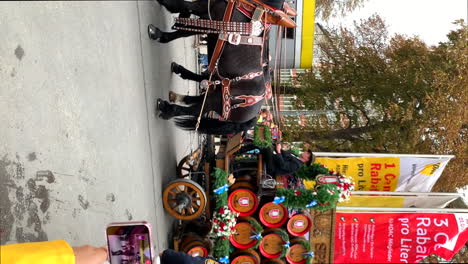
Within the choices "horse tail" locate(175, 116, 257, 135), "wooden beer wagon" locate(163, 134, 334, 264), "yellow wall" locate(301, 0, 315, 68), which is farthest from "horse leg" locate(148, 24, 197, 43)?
"wooden beer wagon" locate(163, 134, 334, 264)

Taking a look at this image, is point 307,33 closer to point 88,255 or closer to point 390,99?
point 88,255

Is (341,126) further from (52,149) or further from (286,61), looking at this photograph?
(52,149)

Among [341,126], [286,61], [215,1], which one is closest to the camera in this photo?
[215,1]

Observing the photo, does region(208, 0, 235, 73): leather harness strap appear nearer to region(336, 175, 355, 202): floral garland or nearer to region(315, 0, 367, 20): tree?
region(315, 0, 367, 20): tree

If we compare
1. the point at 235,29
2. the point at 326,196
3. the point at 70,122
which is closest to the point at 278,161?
the point at 326,196

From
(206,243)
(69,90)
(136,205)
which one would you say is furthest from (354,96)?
(69,90)

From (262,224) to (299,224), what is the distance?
56 cm

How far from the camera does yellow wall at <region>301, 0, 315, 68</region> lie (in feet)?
13.8

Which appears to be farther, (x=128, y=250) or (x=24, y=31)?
(x=24, y=31)

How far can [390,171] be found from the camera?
6910 millimetres

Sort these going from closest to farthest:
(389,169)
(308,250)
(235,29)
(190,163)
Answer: (235,29)
(190,163)
(308,250)
(389,169)

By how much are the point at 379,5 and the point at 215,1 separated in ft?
6.66

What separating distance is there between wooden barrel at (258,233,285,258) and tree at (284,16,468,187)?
10.3 ft

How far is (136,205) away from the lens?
4047 millimetres
